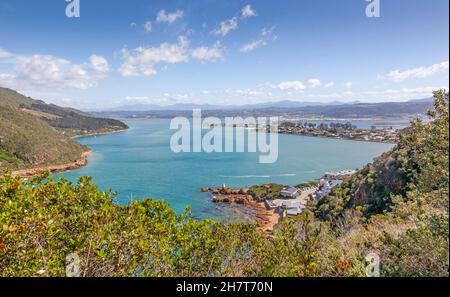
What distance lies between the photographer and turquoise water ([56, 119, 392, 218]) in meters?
38.5

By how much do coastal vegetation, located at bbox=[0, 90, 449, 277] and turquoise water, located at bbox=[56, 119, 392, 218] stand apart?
79.0 ft

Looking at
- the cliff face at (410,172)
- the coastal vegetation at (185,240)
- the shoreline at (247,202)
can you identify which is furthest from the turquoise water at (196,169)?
the coastal vegetation at (185,240)

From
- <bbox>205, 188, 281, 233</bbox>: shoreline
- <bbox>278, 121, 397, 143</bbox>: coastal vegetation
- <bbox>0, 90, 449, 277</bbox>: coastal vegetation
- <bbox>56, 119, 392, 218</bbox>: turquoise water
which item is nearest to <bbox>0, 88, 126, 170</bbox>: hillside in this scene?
<bbox>56, 119, 392, 218</bbox>: turquoise water

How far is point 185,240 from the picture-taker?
508cm

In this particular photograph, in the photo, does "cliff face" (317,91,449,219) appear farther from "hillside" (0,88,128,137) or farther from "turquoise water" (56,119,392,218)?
"hillside" (0,88,128,137)

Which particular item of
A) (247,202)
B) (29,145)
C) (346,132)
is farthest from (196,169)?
(346,132)

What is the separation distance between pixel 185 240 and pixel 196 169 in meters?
46.9

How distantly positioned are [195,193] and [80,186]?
108 feet

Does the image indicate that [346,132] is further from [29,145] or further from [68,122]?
[68,122]

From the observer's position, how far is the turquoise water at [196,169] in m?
38.5

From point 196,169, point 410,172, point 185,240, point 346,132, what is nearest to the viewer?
point 185,240

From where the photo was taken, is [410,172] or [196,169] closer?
[410,172]

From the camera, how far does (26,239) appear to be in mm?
3768
